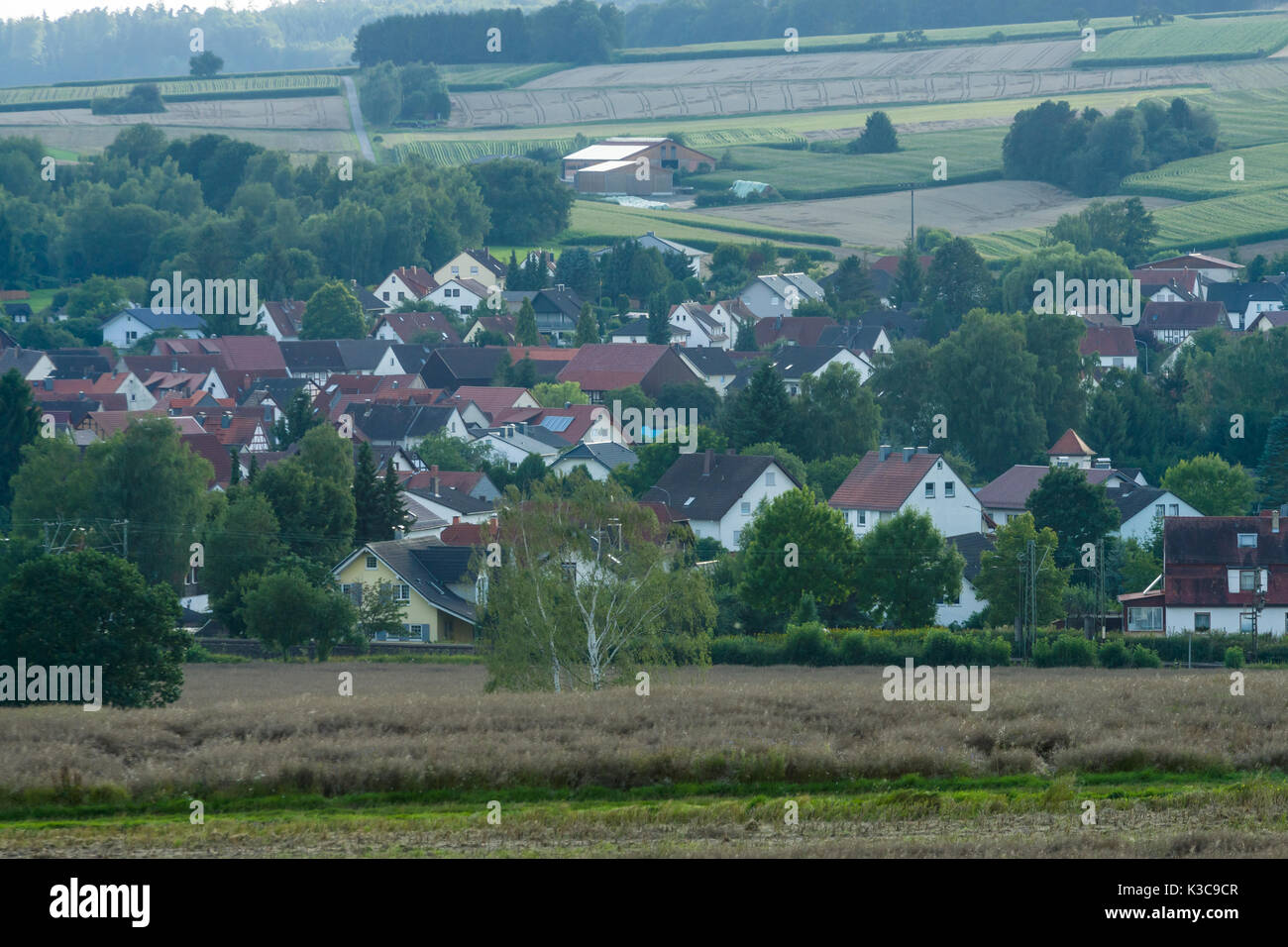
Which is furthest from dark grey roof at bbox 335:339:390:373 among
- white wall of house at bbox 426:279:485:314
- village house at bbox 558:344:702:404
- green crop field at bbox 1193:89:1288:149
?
green crop field at bbox 1193:89:1288:149

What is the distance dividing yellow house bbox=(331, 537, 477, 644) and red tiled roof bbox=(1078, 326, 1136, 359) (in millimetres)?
48867

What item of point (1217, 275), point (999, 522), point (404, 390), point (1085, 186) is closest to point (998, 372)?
point (999, 522)

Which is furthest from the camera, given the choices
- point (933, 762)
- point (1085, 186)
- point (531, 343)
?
point (1085, 186)

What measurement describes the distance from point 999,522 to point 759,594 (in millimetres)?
15998

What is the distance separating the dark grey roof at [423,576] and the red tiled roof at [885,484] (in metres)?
12.1

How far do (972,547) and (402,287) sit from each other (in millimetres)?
63712

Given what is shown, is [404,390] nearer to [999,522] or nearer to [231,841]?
[999,522]

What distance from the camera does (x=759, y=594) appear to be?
36.6 m

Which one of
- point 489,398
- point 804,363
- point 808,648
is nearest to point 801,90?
point 804,363

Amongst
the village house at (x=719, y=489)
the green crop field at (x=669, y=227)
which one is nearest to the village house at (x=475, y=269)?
the green crop field at (x=669, y=227)

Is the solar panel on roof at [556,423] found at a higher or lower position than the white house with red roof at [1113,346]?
lower

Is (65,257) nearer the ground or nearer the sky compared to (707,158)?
nearer the ground

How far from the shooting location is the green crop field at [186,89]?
468 ft

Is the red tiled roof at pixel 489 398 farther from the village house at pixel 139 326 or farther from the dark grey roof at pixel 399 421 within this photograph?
the village house at pixel 139 326
